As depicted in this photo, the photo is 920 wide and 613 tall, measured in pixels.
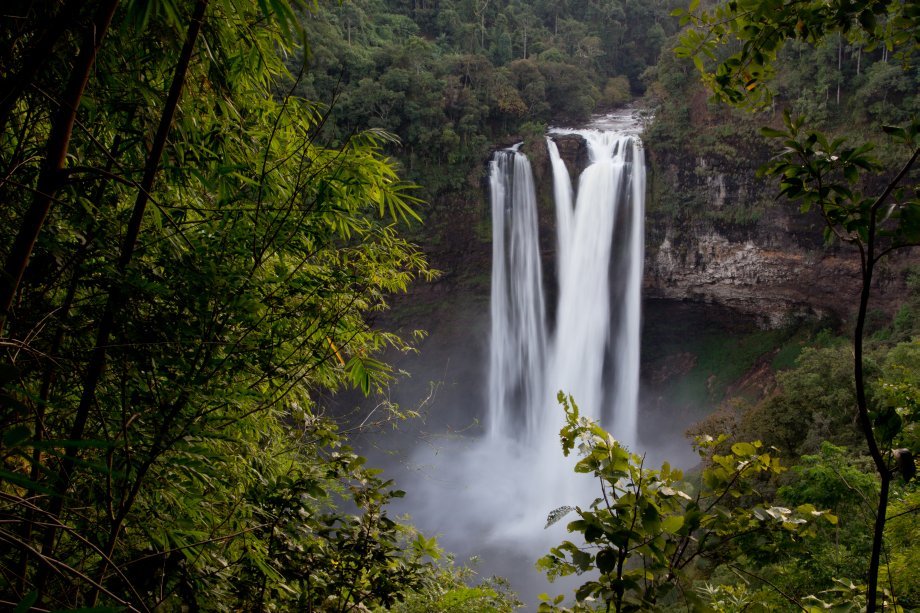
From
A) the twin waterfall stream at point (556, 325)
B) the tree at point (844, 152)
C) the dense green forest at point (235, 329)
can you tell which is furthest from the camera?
the twin waterfall stream at point (556, 325)

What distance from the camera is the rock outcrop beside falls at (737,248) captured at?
17.7m

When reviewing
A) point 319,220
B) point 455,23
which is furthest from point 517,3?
point 319,220

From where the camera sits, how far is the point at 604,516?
1133 millimetres

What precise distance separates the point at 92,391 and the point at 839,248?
2123 centimetres

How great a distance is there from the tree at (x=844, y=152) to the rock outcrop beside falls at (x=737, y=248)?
18.8 meters

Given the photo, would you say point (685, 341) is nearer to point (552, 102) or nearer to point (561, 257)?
point (561, 257)

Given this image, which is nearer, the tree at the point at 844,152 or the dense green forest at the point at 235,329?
the tree at the point at 844,152

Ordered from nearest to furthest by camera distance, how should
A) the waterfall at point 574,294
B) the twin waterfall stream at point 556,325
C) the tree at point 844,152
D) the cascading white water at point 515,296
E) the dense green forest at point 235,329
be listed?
the tree at point 844,152, the dense green forest at point 235,329, the twin waterfall stream at point 556,325, the waterfall at point 574,294, the cascading white water at point 515,296

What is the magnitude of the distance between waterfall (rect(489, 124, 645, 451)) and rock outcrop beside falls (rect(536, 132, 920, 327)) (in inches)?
33.8

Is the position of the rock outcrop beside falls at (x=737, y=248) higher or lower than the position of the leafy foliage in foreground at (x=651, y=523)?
higher

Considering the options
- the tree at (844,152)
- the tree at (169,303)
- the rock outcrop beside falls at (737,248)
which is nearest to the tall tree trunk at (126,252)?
the tree at (169,303)

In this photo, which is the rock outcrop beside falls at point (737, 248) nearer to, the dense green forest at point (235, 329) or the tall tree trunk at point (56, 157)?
the dense green forest at point (235, 329)

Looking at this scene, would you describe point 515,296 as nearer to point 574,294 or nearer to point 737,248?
point 574,294

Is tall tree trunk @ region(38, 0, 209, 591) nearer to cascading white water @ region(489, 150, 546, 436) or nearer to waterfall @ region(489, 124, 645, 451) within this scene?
waterfall @ region(489, 124, 645, 451)
